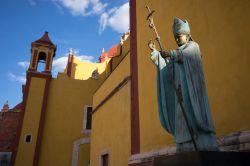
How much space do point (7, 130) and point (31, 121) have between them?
16.0ft

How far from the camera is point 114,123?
10.3 m

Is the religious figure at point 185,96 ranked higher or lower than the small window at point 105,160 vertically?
higher

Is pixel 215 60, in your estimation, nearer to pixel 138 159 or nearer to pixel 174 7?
pixel 174 7

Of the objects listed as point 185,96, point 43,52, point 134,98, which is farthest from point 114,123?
point 43,52

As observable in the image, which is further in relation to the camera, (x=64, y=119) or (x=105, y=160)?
(x=64, y=119)

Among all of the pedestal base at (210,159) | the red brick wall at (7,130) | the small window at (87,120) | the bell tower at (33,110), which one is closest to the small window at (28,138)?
the bell tower at (33,110)

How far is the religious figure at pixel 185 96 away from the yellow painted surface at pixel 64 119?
548 inches

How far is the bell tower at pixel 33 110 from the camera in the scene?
14.8m

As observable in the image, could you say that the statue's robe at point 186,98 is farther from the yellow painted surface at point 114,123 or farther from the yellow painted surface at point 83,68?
the yellow painted surface at point 83,68

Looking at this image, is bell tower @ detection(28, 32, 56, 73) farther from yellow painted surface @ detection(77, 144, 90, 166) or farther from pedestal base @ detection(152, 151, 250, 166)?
pedestal base @ detection(152, 151, 250, 166)

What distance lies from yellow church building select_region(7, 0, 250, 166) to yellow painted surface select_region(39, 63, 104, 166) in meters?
0.06

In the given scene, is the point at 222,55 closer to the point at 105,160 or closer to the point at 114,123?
the point at 114,123

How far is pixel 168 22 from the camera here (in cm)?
712

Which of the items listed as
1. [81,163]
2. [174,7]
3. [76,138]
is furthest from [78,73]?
[174,7]
